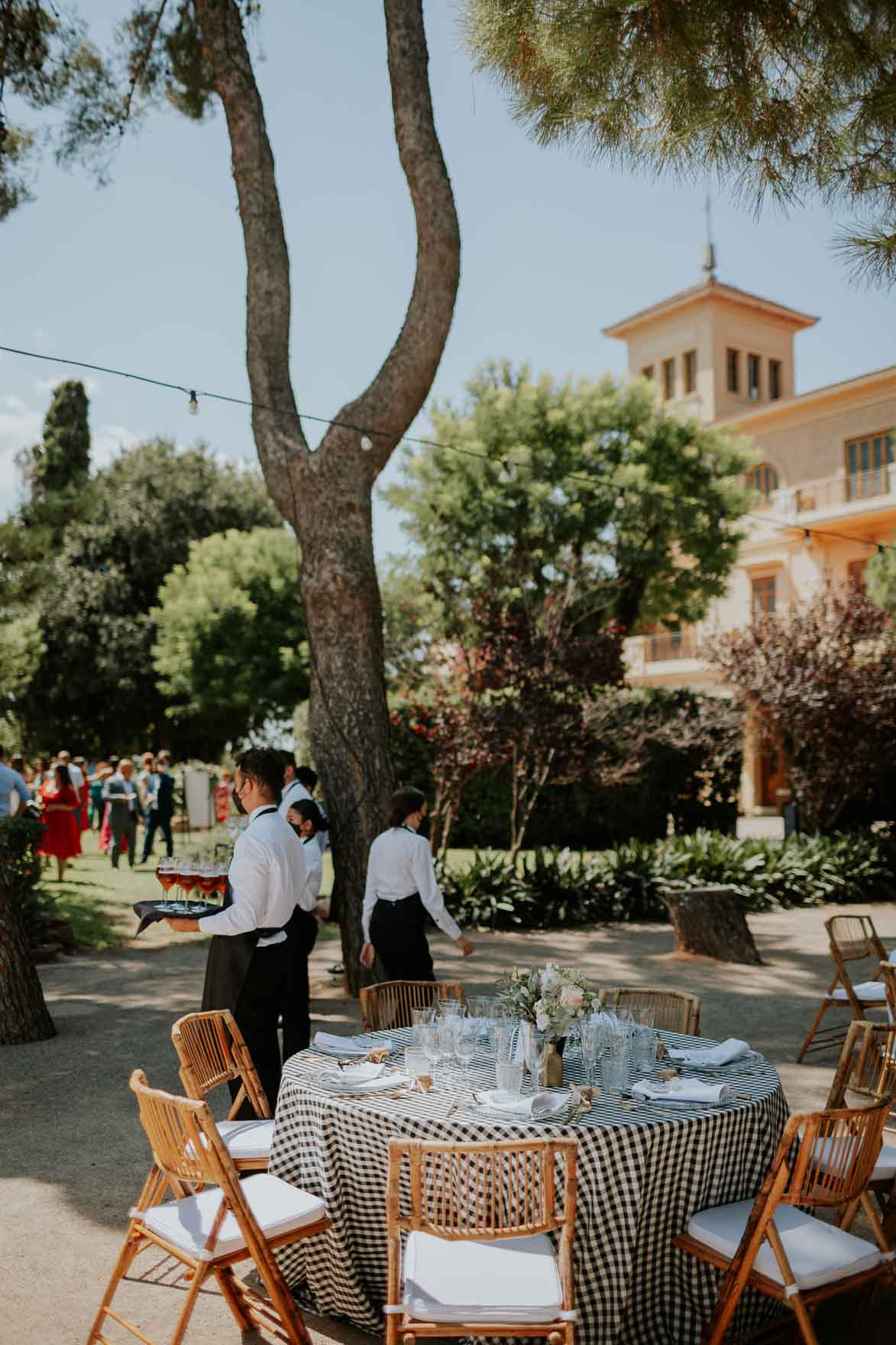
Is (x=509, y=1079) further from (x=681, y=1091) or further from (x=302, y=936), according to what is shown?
(x=302, y=936)

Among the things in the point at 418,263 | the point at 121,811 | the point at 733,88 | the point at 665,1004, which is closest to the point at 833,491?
the point at 121,811

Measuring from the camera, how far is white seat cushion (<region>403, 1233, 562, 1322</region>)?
10.4 ft

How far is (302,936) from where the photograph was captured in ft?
21.7

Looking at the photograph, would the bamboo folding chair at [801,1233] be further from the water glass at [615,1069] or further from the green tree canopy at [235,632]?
the green tree canopy at [235,632]

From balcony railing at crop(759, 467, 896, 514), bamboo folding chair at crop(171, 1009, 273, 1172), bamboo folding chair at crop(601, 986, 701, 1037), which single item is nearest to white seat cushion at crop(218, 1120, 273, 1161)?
bamboo folding chair at crop(171, 1009, 273, 1172)

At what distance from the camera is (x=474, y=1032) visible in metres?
4.60

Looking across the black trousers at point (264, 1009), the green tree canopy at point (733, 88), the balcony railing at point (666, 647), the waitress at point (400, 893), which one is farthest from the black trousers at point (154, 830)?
the balcony railing at point (666, 647)

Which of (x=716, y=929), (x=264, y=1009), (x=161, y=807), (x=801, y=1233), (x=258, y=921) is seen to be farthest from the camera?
(x=161, y=807)

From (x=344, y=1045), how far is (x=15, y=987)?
163 inches

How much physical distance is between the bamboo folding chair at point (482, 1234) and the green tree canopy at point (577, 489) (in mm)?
18969

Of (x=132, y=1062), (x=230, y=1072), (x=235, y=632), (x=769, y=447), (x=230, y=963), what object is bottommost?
(x=132, y=1062)

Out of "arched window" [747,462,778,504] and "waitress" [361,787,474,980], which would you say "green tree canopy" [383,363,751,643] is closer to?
"arched window" [747,462,778,504]

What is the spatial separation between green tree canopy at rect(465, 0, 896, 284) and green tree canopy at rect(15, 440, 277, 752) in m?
28.2

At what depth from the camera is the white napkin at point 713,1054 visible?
14.4 ft
